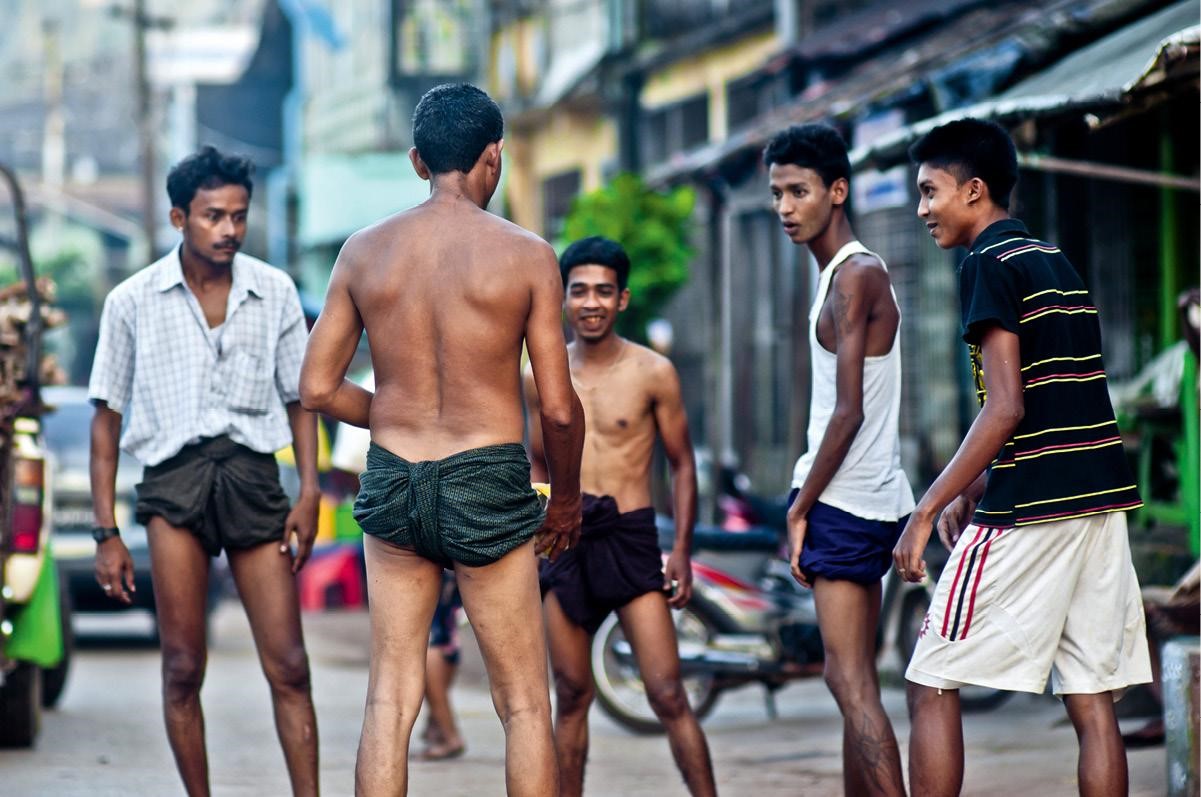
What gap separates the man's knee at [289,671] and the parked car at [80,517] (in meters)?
7.30

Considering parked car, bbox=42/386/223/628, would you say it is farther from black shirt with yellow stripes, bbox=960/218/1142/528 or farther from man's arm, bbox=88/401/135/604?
black shirt with yellow stripes, bbox=960/218/1142/528

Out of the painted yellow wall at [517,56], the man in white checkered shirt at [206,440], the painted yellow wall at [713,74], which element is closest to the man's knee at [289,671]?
the man in white checkered shirt at [206,440]

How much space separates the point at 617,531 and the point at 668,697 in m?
0.58

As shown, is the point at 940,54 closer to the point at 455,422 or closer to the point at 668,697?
the point at 668,697

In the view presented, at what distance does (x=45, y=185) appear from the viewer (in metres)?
58.6

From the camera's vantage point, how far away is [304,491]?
636 cm

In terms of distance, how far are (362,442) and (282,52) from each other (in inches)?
1498

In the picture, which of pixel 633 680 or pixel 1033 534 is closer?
pixel 1033 534

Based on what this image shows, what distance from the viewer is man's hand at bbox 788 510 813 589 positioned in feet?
19.3

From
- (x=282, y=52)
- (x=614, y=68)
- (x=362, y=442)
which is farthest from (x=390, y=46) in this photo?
(x=362, y=442)

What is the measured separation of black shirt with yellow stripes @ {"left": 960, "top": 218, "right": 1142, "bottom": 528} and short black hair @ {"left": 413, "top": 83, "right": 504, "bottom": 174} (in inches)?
50.4

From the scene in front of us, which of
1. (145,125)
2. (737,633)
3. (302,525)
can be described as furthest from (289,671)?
(145,125)

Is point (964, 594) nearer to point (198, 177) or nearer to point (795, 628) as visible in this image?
point (198, 177)

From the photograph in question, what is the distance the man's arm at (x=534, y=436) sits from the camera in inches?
264
